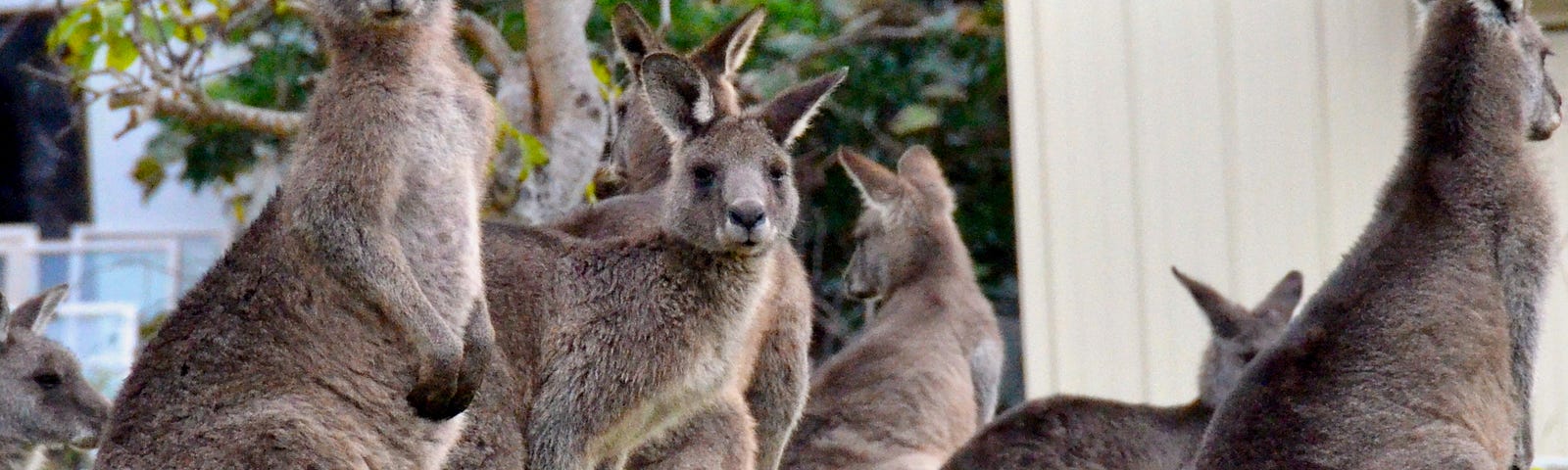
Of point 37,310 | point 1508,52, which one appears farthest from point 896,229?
point 37,310

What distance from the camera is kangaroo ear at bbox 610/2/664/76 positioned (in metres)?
6.54

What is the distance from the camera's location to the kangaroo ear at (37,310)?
6.54 metres

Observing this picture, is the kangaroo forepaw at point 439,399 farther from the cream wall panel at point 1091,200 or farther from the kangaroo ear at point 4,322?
the cream wall panel at point 1091,200

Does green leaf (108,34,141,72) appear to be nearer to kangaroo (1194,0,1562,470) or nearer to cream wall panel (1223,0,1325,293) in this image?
kangaroo (1194,0,1562,470)

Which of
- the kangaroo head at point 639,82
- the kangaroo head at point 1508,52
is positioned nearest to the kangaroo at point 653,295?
the kangaroo head at point 639,82

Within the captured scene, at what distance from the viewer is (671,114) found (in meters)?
5.54

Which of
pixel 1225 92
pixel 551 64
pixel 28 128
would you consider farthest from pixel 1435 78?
pixel 28 128

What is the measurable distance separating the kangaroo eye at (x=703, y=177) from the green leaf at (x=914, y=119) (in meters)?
5.03

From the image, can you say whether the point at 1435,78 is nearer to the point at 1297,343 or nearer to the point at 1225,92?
the point at 1297,343

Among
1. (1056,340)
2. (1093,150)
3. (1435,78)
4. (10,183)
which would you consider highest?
(1435,78)

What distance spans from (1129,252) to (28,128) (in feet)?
27.8

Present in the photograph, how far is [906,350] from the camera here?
7.61m

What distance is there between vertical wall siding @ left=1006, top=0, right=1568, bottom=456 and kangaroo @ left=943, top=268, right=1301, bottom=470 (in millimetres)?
1024

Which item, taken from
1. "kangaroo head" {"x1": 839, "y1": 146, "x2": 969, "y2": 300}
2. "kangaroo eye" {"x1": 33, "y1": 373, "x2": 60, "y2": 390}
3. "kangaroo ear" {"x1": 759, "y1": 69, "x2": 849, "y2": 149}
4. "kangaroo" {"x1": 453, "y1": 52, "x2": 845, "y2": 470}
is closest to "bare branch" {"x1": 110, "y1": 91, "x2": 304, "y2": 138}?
"kangaroo eye" {"x1": 33, "y1": 373, "x2": 60, "y2": 390}
